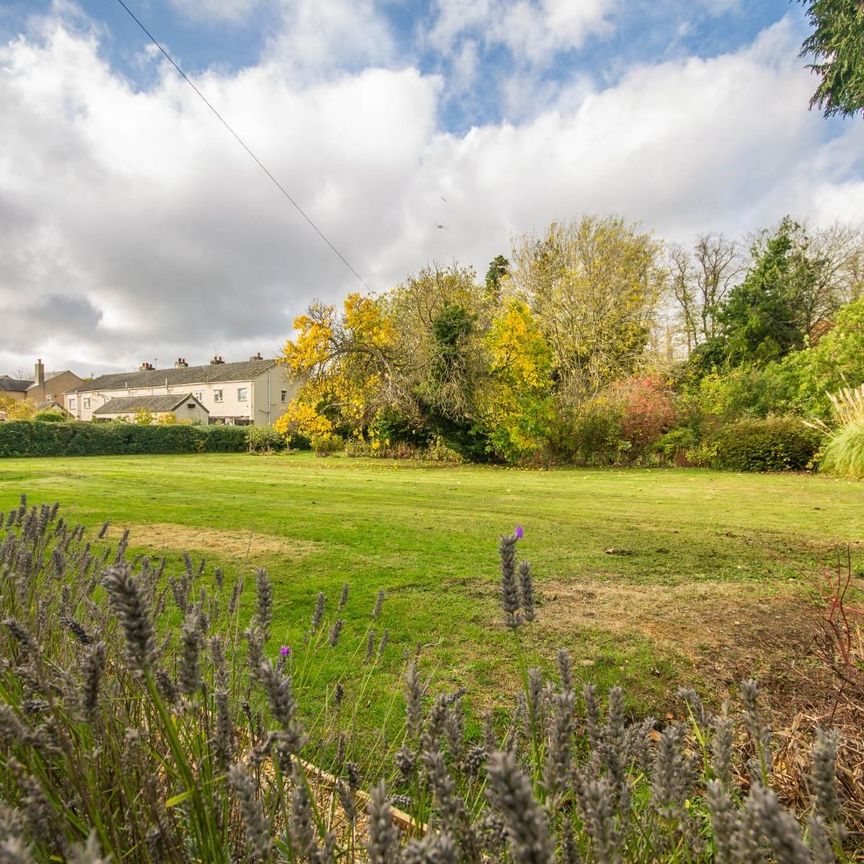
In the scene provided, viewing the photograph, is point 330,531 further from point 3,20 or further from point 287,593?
point 3,20

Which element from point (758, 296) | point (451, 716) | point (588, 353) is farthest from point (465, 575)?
point (758, 296)

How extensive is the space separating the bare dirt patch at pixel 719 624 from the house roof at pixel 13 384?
320 ft

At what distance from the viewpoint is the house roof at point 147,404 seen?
58.8m

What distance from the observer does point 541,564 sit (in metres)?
5.54

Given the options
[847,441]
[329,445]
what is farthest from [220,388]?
[847,441]

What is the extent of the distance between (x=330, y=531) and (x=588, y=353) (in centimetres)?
2395

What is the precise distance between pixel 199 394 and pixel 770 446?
201ft

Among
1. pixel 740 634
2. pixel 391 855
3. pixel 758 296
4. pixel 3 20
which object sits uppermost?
pixel 758 296

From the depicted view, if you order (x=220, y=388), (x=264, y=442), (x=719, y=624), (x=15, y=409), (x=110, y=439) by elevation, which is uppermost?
(x=220, y=388)

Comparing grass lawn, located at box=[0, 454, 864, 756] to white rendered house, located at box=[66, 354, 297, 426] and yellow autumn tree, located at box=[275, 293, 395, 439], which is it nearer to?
yellow autumn tree, located at box=[275, 293, 395, 439]

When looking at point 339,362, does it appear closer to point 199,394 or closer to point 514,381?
point 514,381

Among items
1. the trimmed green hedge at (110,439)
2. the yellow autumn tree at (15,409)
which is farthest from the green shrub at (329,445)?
the yellow autumn tree at (15,409)

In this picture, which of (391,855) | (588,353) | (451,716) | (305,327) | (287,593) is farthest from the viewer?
A: (588,353)

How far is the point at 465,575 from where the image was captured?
16.8 ft
